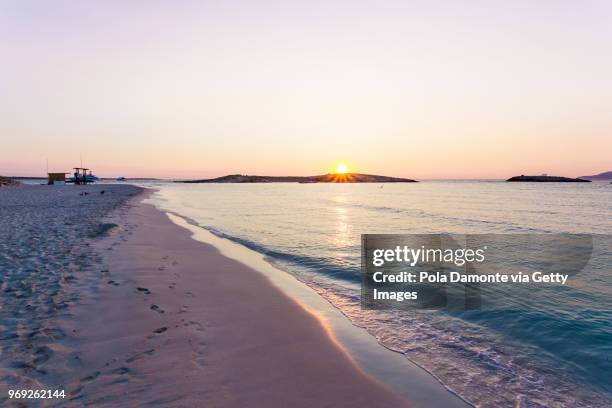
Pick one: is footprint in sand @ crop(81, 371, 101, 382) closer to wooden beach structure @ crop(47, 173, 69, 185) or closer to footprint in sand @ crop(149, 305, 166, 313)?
Result: footprint in sand @ crop(149, 305, 166, 313)

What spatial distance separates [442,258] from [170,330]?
44.2 feet

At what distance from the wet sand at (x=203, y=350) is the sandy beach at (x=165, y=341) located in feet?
0.06

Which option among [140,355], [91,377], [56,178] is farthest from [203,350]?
[56,178]

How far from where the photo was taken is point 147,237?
59.1 feet

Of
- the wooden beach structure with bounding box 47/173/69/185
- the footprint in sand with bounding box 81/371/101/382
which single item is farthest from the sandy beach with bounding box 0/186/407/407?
the wooden beach structure with bounding box 47/173/69/185

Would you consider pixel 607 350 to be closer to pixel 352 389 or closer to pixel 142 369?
pixel 352 389

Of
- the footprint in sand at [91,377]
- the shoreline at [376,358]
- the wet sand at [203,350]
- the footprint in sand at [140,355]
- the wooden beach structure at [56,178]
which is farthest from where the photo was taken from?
the wooden beach structure at [56,178]

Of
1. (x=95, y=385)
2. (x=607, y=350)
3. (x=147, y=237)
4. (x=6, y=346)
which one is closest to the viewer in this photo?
(x=95, y=385)

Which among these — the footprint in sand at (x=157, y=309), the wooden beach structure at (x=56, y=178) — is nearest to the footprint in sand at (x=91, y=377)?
the footprint in sand at (x=157, y=309)

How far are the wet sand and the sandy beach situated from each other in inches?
0.8

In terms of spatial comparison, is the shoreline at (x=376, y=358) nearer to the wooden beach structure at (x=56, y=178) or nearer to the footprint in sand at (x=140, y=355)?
the footprint in sand at (x=140, y=355)

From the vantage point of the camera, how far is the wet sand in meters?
4.78

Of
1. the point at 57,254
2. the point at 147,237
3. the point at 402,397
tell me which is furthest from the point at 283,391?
the point at 147,237

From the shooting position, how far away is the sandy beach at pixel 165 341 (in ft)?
15.8
